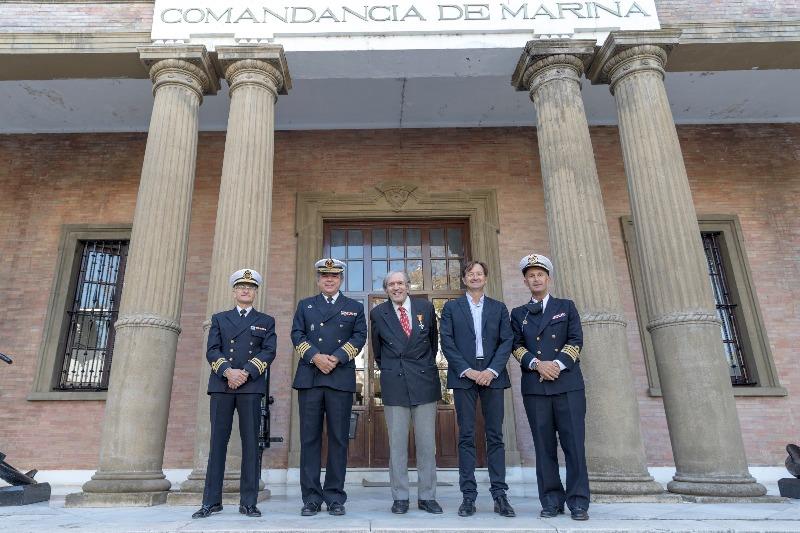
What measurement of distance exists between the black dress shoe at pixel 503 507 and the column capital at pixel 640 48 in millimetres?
5727

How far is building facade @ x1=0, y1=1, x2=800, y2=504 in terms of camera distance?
644 cm

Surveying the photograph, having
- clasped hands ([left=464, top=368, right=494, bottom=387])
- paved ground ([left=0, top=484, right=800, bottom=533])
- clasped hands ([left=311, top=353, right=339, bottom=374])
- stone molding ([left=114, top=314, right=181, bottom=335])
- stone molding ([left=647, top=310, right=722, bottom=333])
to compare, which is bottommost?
paved ground ([left=0, top=484, right=800, bottom=533])

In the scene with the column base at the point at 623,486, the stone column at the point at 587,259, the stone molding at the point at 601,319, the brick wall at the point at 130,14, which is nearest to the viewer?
the column base at the point at 623,486

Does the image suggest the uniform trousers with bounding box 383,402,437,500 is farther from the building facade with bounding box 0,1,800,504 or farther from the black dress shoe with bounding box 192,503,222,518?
the building facade with bounding box 0,1,800,504

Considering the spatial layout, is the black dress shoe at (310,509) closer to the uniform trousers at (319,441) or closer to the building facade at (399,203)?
the uniform trousers at (319,441)

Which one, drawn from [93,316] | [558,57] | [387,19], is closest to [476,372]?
[558,57]

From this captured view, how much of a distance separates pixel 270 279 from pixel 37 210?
176 inches

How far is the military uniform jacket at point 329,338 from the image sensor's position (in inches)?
192

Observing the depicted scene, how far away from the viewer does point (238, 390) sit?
4840 millimetres

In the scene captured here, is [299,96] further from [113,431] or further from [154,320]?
[113,431]

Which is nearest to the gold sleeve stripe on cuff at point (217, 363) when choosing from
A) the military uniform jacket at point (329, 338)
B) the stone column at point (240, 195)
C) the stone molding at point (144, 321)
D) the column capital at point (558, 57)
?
the military uniform jacket at point (329, 338)

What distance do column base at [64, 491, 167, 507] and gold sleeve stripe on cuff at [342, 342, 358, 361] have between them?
2660 mm

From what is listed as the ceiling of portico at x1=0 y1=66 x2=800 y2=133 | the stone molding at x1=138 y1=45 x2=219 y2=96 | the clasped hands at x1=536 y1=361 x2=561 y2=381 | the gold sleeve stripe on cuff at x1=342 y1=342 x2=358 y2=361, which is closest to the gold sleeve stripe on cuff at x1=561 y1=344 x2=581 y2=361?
the clasped hands at x1=536 y1=361 x2=561 y2=381

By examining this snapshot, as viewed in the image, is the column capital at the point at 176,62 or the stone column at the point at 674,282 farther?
the column capital at the point at 176,62
